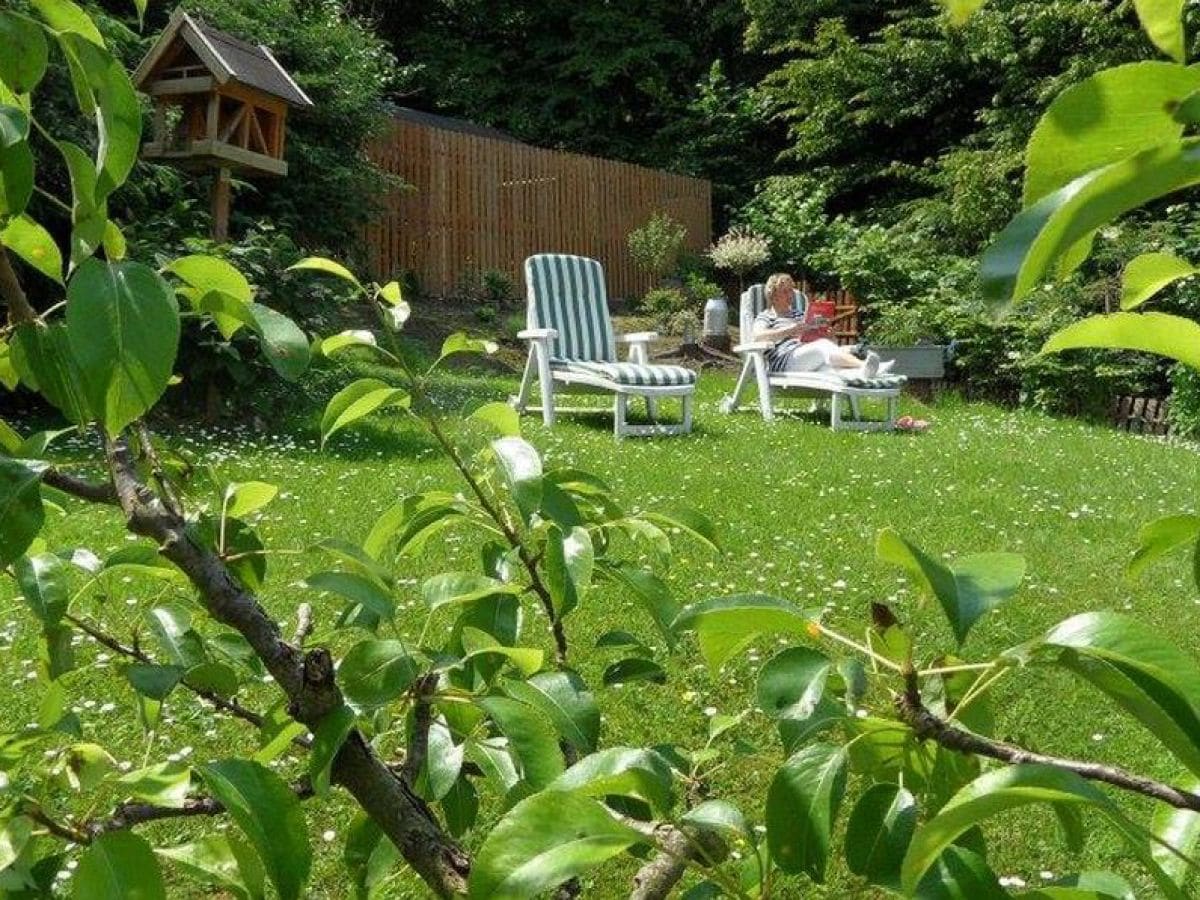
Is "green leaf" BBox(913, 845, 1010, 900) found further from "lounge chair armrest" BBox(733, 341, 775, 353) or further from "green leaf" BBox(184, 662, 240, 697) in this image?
"lounge chair armrest" BBox(733, 341, 775, 353)

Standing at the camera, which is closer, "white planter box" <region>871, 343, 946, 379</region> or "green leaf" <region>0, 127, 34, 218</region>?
"green leaf" <region>0, 127, 34, 218</region>

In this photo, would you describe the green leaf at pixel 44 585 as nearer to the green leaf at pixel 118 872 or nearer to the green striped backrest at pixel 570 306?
the green leaf at pixel 118 872

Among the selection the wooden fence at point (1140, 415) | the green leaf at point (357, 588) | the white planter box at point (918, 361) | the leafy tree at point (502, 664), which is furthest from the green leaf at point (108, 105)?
the white planter box at point (918, 361)

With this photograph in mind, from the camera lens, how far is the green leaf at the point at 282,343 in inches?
23.3

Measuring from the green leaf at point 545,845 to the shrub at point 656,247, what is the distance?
15.3 m

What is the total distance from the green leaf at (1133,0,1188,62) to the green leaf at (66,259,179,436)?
1.15ft

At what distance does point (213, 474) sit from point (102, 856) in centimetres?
35

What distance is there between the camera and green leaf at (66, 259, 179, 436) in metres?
0.46

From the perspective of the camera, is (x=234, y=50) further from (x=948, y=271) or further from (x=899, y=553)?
(x=948, y=271)

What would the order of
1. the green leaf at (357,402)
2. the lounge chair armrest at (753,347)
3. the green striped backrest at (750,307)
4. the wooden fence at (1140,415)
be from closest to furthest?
the green leaf at (357,402) → the lounge chair armrest at (753,347) → the green striped backrest at (750,307) → the wooden fence at (1140,415)

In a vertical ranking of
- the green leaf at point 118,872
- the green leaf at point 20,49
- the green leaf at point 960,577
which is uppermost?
the green leaf at point 20,49

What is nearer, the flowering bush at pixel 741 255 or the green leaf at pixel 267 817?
the green leaf at pixel 267 817

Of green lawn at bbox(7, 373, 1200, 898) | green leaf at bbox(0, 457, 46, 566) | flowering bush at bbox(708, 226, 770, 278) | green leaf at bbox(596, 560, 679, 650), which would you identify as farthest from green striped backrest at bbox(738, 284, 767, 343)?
green leaf at bbox(0, 457, 46, 566)

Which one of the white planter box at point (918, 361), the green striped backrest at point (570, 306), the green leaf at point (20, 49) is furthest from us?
the white planter box at point (918, 361)
